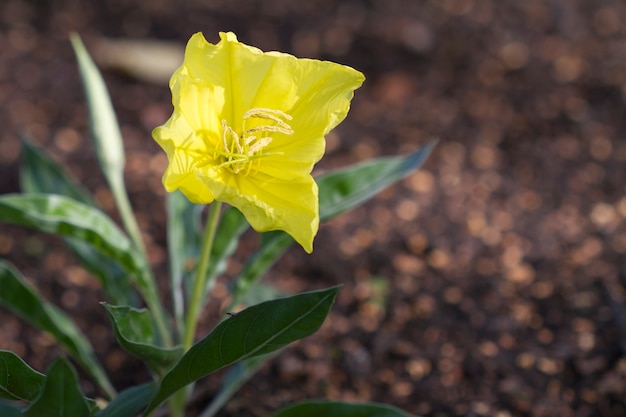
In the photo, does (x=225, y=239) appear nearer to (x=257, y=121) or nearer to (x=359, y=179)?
(x=359, y=179)

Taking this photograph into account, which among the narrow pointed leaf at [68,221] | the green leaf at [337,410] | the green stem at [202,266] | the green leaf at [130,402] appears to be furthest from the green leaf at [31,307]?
the green leaf at [337,410]

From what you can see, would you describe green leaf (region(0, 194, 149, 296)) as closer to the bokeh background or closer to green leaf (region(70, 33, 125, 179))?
green leaf (region(70, 33, 125, 179))

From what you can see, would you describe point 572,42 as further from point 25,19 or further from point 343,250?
point 25,19

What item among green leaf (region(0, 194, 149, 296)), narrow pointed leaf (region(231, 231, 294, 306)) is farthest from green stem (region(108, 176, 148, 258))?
narrow pointed leaf (region(231, 231, 294, 306))

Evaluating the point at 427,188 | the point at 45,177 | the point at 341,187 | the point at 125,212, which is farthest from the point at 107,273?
the point at 427,188

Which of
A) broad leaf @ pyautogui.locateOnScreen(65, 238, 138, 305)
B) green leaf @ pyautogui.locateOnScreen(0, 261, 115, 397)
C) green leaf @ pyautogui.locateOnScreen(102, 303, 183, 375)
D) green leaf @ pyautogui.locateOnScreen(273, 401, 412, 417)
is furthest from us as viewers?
broad leaf @ pyautogui.locateOnScreen(65, 238, 138, 305)

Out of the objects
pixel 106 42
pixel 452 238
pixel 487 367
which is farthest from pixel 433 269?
pixel 106 42

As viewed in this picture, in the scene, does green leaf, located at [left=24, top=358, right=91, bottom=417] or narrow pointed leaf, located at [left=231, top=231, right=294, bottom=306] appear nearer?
green leaf, located at [left=24, top=358, right=91, bottom=417]

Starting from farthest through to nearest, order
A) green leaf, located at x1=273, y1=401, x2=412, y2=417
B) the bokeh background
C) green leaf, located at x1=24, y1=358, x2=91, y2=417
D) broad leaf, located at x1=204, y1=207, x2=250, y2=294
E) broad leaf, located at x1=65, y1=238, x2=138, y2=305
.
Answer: the bokeh background, broad leaf, located at x1=65, y1=238, x2=138, y2=305, broad leaf, located at x1=204, y1=207, x2=250, y2=294, green leaf, located at x1=273, y1=401, x2=412, y2=417, green leaf, located at x1=24, y1=358, x2=91, y2=417
